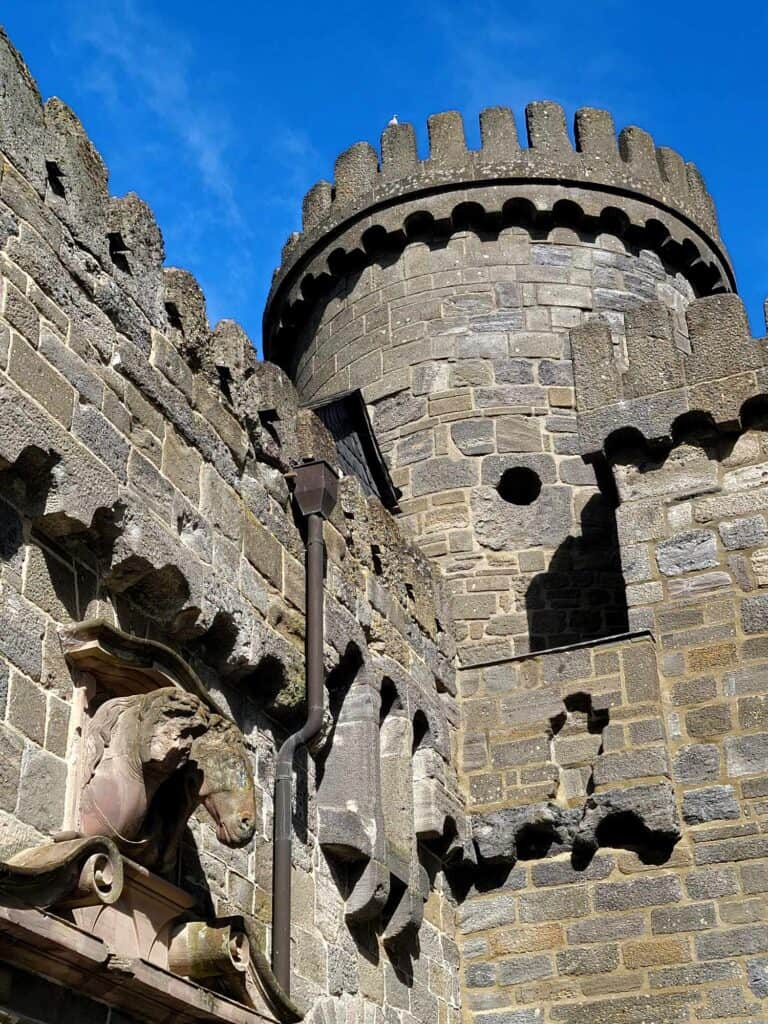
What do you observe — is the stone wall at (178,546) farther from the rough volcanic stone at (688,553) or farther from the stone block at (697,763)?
the rough volcanic stone at (688,553)

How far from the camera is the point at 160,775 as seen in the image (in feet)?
16.8

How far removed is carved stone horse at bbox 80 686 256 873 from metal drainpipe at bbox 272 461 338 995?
2.57 ft

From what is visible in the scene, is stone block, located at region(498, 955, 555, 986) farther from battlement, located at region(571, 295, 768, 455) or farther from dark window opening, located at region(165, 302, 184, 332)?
dark window opening, located at region(165, 302, 184, 332)

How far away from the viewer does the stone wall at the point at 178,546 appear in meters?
5.05

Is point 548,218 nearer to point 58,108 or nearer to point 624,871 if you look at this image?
point 624,871

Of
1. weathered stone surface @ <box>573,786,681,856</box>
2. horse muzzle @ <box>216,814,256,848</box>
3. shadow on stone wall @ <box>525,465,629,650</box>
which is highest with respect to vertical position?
shadow on stone wall @ <box>525,465,629,650</box>

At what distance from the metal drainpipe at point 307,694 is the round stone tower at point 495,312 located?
8.55ft

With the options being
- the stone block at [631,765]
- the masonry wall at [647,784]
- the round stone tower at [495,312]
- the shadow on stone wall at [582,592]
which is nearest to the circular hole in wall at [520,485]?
the round stone tower at [495,312]

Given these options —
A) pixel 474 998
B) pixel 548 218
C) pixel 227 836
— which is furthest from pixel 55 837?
pixel 548 218

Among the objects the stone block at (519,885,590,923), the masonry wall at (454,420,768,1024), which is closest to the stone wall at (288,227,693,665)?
the masonry wall at (454,420,768,1024)

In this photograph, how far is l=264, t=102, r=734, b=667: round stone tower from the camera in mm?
9938

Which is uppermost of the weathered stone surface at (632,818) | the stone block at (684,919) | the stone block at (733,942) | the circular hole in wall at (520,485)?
the circular hole in wall at (520,485)

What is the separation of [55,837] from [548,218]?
7544 millimetres

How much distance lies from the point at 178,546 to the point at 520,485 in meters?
4.72
